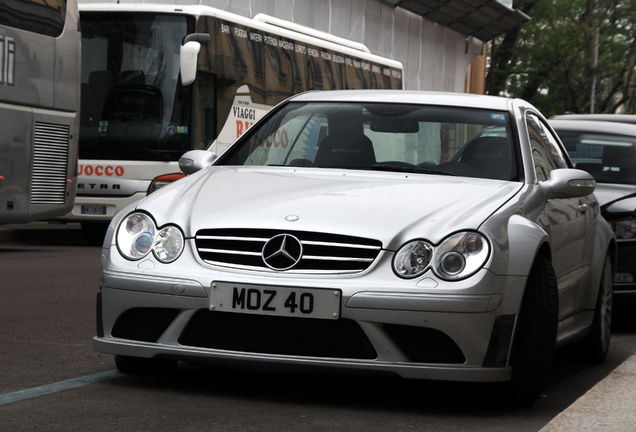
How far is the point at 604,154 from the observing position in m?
9.80

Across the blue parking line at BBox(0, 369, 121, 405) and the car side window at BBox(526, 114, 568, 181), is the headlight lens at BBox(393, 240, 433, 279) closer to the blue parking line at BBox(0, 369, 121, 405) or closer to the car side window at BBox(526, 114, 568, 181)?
the car side window at BBox(526, 114, 568, 181)

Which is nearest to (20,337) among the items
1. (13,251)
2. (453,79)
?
(13,251)

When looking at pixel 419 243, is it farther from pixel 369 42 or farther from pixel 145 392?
pixel 369 42

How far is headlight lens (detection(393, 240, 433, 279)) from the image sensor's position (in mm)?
4738

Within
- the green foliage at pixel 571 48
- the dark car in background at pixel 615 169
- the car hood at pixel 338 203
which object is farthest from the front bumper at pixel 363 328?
the green foliage at pixel 571 48

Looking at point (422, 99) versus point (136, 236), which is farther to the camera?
point (422, 99)

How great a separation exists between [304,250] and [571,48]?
154 ft

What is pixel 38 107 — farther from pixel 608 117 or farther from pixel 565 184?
pixel 565 184

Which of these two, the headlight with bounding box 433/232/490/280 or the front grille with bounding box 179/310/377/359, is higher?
the headlight with bounding box 433/232/490/280

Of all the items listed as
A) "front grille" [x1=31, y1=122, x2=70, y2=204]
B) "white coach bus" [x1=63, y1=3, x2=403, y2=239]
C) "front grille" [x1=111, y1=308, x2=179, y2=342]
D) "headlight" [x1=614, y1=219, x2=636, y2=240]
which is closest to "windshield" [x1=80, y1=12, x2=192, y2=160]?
"white coach bus" [x1=63, y1=3, x2=403, y2=239]

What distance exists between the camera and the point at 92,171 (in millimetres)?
16234

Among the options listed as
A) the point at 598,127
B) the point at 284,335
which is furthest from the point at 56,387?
the point at 598,127

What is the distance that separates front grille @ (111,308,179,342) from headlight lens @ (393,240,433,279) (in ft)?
3.08

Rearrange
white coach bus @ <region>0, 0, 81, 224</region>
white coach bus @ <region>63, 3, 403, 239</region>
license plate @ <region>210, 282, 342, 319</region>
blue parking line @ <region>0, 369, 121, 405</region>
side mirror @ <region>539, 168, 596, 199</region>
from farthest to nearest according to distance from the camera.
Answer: white coach bus @ <region>63, 3, 403, 239</region> < white coach bus @ <region>0, 0, 81, 224</region> < side mirror @ <region>539, 168, 596, 199</region> < blue parking line @ <region>0, 369, 121, 405</region> < license plate @ <region>210, 282, 342, 319</region>
